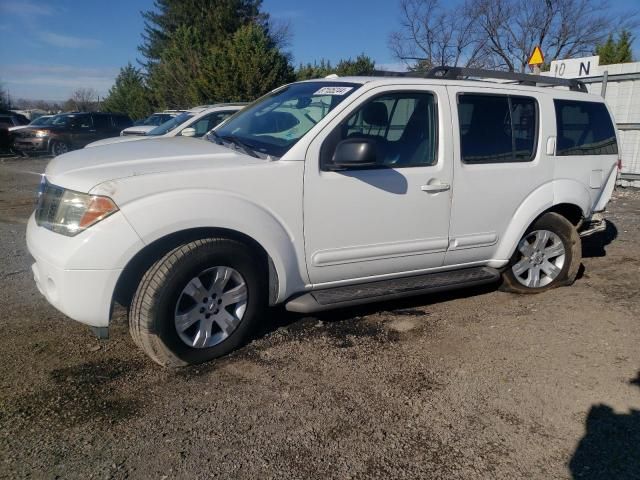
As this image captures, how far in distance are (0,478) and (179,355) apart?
1128mm

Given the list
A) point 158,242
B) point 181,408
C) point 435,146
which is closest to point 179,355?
point 181,408

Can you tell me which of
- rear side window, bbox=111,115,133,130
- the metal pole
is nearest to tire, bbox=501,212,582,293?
the metal pole

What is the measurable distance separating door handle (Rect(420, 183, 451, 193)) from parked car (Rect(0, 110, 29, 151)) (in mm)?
20200

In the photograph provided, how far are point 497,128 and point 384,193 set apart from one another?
135 cm

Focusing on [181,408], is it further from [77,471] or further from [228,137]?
[228,137]

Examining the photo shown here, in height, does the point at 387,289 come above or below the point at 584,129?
below

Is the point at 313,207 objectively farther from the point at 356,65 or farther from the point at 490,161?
the point at 356,65

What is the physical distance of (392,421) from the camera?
279cm

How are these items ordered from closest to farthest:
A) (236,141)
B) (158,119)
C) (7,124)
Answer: (236,141)
(158,119)
(7,124)

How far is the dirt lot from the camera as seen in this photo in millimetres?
2459

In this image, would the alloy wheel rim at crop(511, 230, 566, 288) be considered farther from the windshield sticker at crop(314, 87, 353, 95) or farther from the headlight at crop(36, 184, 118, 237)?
the headlight at crop(36, 184, 118, 237)

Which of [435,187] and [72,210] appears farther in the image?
[435,187]

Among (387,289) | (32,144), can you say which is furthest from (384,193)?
(32,144)

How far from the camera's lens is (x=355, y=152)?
3322 millimetres
